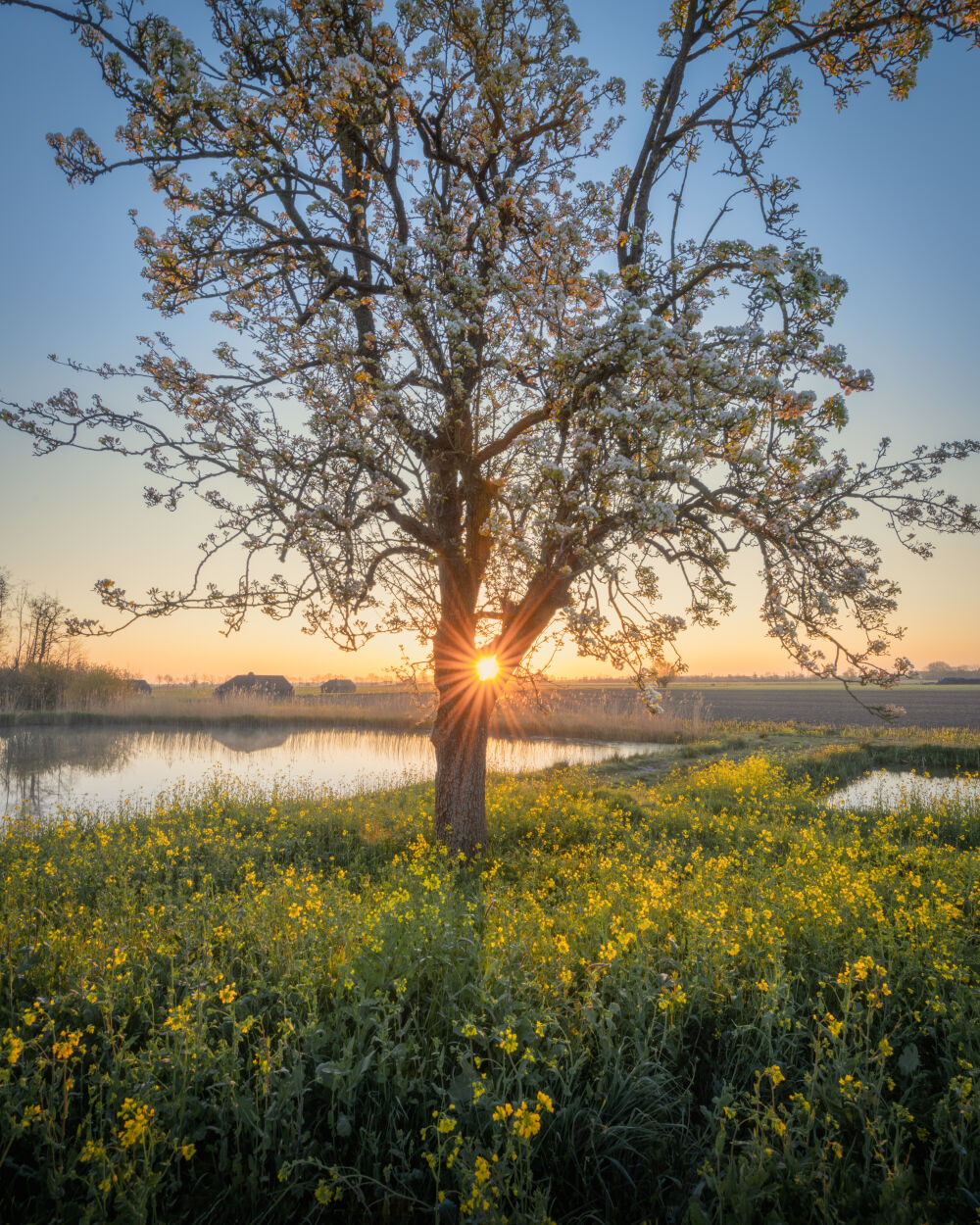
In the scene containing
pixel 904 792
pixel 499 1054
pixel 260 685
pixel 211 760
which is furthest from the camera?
pixel 260 685

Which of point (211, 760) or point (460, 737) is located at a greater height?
point (460, 737)

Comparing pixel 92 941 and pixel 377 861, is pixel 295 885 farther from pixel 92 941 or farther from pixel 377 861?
pixel 377 861

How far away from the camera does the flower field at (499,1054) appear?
2992 mm

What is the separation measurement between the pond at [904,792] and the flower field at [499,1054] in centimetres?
670

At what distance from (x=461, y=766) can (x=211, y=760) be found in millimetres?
18868

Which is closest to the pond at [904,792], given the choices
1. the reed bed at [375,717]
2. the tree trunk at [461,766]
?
the tree trunk at [461,766]

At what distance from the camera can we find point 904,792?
13.5m

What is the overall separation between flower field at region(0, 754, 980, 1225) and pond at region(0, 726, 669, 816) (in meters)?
10.5

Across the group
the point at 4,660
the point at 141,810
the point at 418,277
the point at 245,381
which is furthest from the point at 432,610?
the point at 4,660

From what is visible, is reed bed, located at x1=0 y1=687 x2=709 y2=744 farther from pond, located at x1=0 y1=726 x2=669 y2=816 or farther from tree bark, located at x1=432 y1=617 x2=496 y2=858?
tree bark, located at x1=432 y1=617 x2=496 y2=858

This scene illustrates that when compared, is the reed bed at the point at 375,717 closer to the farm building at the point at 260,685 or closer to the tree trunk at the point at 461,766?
the farm building at the point at 260,685

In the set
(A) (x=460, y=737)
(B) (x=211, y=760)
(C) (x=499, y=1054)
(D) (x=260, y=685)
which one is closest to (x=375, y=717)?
(B) (x=211, y=760)

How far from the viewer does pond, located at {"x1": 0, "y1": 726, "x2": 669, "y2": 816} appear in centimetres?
1759

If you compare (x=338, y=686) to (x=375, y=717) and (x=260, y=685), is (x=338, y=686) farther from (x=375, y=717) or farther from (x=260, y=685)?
(x=375, y=717)
